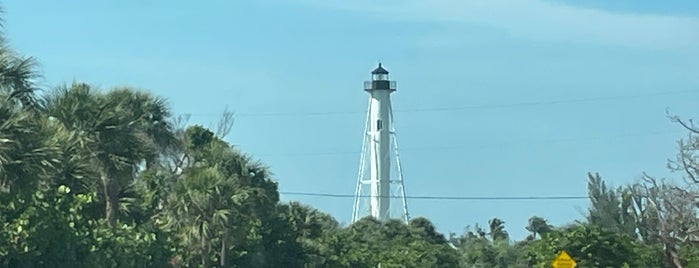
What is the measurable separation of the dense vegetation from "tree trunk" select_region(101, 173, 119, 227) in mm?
47

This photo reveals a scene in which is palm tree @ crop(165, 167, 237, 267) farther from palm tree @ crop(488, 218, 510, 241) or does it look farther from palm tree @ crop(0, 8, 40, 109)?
palm tree @ crop(488, 218, 510, 241)

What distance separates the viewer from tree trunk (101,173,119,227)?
121ft

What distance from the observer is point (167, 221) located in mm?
43375

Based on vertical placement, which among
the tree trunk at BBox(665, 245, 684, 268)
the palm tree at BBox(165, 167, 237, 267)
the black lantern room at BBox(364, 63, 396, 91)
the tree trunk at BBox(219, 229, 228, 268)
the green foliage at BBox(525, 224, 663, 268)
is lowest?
the tree trunk at BBox(665, 245, 684, 268)

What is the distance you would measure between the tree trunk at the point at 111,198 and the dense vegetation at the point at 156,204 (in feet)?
0.15

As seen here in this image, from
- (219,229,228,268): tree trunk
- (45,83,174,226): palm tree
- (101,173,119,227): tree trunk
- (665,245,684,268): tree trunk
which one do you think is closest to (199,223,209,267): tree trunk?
(219,229,228,268): tree trunk

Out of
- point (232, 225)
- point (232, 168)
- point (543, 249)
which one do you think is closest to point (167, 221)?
point (232, 225)

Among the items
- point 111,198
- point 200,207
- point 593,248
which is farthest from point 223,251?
point 593,248

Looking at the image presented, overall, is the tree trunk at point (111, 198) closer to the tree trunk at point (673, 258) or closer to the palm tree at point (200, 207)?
the palm tree at point (200, 207)

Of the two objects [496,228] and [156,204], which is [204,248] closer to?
[156,204]

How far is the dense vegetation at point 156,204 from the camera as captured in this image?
2762cm

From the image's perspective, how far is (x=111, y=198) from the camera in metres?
37.8

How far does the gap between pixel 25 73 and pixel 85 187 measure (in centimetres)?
809

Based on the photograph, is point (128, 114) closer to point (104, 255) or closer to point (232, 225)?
point (104, 255)
